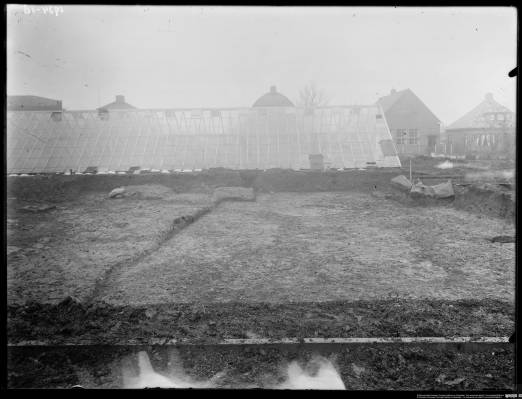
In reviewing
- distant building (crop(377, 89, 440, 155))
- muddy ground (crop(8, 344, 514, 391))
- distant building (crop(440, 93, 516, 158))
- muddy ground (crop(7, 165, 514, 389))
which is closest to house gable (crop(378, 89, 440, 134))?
distant building (crop(377, 89, 440, 155))

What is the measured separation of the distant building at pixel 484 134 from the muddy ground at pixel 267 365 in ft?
97.2

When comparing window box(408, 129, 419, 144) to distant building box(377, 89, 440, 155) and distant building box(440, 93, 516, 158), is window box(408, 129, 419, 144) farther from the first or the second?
distant building box(440, 93, 516, 158)

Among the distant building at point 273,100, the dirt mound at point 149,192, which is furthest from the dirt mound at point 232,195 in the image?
the distant building at point 273,100

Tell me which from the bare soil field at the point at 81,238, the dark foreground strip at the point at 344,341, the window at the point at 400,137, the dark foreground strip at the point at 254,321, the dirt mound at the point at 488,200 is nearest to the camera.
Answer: the dark foreground strip at the point at 344,341

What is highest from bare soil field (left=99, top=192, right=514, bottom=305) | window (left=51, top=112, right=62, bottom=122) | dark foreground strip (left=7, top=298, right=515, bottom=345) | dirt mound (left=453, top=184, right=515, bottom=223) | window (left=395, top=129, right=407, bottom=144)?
window (left=395, top=129, right=407, bottom=144)

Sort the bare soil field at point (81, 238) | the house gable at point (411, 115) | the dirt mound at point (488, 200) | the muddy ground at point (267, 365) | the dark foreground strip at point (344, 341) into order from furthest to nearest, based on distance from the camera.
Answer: the house gable at point (411, 115) < the dirt mound at point (488, 200) < the bare soil field at point (81, 238) < the dark foreground strip at point (344, 341) < the muddy ground at point (267, 365)

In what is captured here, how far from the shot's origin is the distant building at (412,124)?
112 feet

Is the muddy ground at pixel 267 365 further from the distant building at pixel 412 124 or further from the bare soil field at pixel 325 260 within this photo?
the distant building at pixel 412 124

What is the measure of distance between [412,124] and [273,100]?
17.8 m

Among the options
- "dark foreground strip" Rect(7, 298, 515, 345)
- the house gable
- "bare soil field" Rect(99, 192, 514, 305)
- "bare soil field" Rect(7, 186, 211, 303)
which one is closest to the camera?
"dark foreground strip" Rect(7, 298, 515, 345)

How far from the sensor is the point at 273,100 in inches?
1779

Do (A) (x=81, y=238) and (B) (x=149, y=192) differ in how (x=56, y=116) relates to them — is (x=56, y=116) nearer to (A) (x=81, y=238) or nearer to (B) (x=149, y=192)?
(B) (x=149, y=192)

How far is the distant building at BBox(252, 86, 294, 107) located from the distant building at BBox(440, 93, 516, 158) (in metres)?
19.6

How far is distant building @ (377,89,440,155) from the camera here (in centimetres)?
3412
